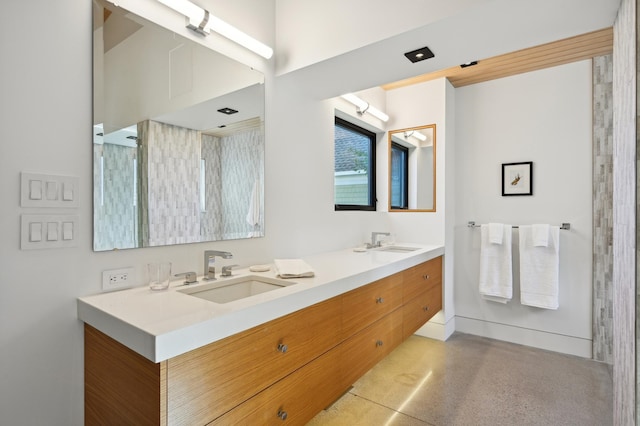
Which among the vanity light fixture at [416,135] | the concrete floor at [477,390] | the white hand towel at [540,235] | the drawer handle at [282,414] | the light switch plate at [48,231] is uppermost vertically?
the vanity light fixture at [416,135]

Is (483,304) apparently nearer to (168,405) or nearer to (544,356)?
(544,356)

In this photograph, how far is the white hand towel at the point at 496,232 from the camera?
300 centimetres

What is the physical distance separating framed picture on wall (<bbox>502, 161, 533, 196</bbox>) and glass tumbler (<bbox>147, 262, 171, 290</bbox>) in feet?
9.73

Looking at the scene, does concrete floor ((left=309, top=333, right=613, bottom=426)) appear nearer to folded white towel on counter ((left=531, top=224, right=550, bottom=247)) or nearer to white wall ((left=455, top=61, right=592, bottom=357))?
white wall ((left=455, top=61, right=592, bottom=357))

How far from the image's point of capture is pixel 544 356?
278 centimetres

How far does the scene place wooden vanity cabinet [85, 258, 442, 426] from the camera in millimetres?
953

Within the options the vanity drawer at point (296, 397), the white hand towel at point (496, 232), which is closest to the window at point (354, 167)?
the white hand towel at point (496, 232)

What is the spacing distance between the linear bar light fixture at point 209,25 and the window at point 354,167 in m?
1.23

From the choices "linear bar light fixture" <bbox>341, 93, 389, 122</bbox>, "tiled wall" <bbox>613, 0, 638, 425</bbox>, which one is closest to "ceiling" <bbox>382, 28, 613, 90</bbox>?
"linear bar light fixture" <bbox>341, 93, 389, 122</bbox>

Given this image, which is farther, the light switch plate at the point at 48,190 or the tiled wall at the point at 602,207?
the tiled wall at the point at 602,207

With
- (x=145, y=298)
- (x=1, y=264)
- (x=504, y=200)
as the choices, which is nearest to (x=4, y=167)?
(x=1, y=264)

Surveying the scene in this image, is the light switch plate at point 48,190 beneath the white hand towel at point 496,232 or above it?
above

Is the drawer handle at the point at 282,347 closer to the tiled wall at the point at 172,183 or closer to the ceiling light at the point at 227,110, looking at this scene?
the tiled wall at the point at 172,183

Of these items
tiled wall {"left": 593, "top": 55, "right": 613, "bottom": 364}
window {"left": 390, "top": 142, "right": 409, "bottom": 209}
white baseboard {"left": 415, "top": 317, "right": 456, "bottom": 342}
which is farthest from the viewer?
window {"left": 390, "top": 142, "right": 409, "bottom": 209}
